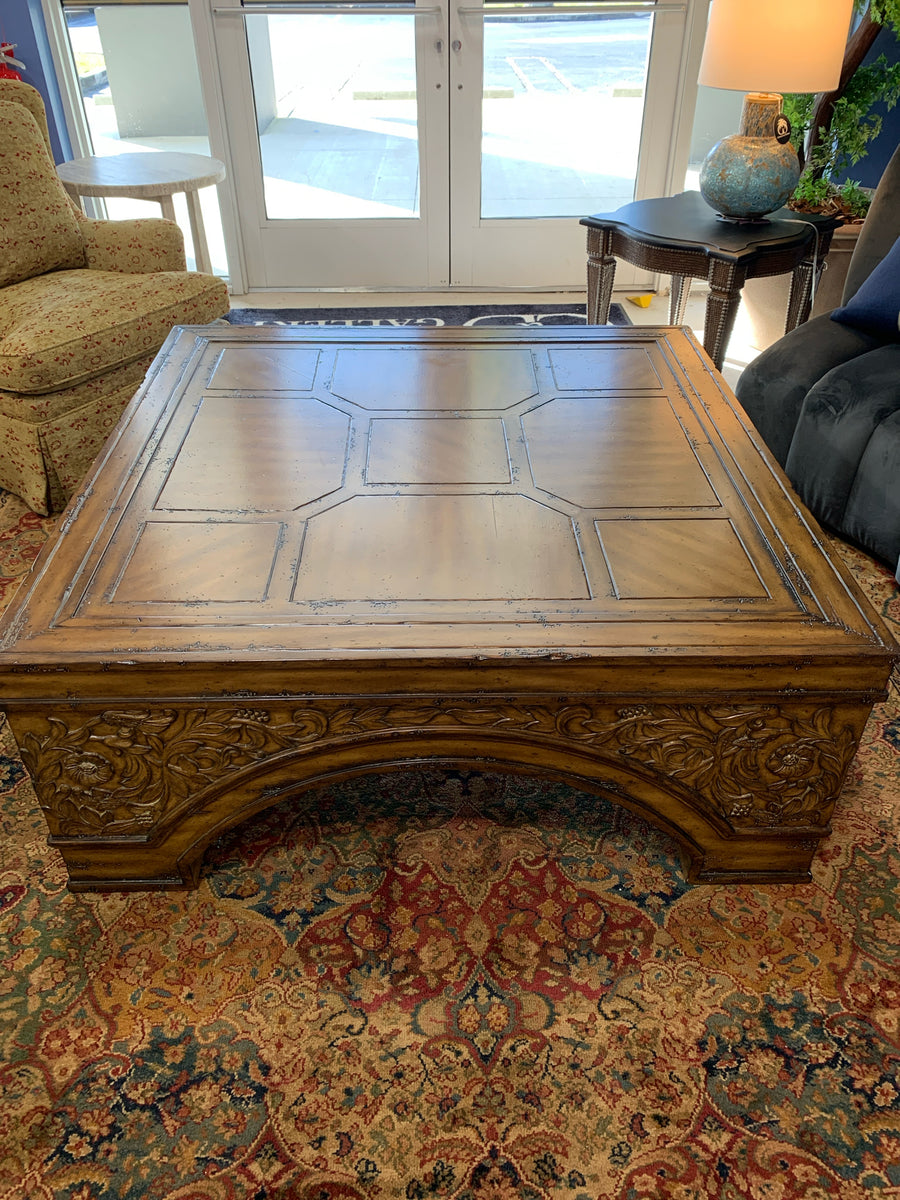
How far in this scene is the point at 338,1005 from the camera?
1.37 meters

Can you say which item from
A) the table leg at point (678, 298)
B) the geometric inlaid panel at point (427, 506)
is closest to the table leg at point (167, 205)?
the geometric inlaid panel at point (427, 506)

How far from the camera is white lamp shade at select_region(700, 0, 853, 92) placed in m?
2.34

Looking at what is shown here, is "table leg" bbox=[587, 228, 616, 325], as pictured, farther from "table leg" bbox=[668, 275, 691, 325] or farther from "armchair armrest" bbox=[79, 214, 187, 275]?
"armchair armrest" bbox=[79, 214, 187, 275]

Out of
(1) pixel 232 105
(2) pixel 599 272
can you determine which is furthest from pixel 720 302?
(1) pixel 232 105

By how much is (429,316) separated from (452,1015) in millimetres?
2979

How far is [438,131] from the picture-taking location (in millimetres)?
3668

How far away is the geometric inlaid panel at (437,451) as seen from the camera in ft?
5.61

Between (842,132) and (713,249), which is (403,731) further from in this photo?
(842,132)

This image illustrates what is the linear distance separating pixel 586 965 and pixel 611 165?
11.2 ft

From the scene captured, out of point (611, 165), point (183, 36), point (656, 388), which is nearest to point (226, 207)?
point (183, 36)

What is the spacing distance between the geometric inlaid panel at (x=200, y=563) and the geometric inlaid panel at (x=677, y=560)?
564 millimetres

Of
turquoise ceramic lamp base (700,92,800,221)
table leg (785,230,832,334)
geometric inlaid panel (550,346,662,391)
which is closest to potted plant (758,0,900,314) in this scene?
table leg (785,230,832,334)

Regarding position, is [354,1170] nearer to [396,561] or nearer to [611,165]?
[396,561]

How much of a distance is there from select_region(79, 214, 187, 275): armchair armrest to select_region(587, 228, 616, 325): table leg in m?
1.31
